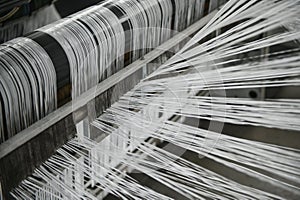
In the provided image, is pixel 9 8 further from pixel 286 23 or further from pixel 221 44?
pixel 286 23

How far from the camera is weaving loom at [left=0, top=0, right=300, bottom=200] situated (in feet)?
1.49

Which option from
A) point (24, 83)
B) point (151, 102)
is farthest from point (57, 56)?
point (151, 102)

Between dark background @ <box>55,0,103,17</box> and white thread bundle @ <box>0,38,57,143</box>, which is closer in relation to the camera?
white thread bundle @ <box>0,38,57,143</box>

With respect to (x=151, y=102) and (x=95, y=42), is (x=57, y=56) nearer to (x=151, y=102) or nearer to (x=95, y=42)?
(x=95, y=42)

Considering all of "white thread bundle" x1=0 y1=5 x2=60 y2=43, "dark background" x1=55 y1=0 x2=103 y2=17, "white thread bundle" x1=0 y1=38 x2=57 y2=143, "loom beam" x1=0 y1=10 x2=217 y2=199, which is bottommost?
"loom beam" x1=0 y1=10 x2=217 y2=199

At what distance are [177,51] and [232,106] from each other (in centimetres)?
11

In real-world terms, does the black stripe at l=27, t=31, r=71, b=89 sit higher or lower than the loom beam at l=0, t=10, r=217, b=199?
higher

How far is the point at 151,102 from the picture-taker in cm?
59

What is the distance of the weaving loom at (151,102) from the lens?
453 mm

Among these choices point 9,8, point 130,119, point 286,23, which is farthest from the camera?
point 286,23

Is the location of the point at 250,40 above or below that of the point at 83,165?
above

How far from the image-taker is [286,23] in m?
0.67

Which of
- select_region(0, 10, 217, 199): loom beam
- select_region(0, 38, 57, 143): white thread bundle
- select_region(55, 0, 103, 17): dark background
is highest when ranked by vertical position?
select_region(55, 0, 103, 17): dark background

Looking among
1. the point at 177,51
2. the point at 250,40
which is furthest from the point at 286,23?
the point at 177,51
